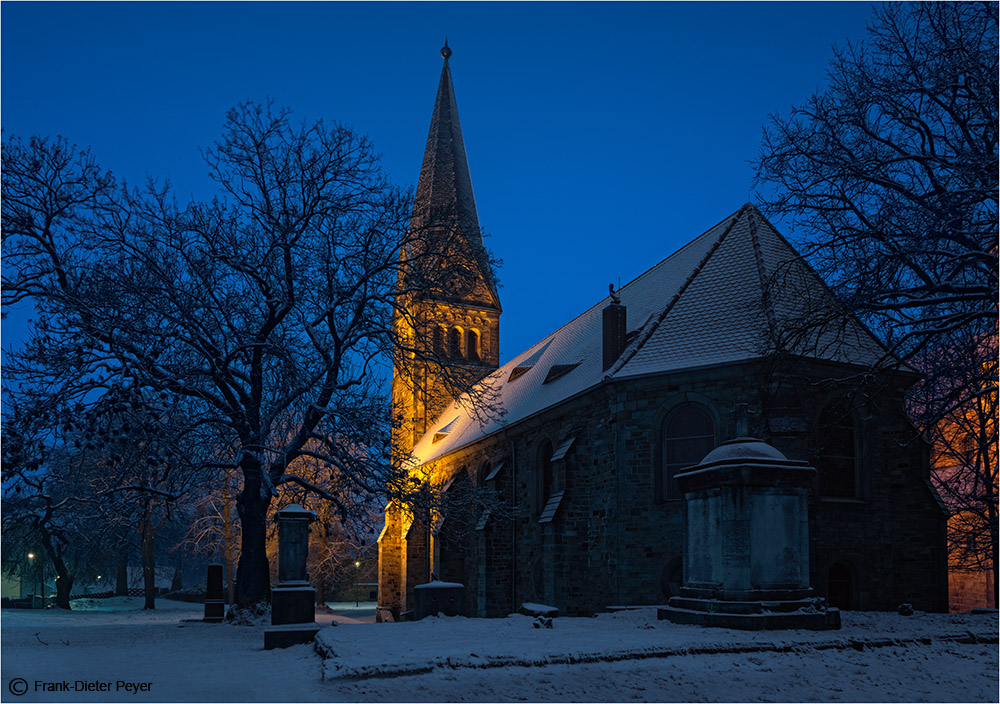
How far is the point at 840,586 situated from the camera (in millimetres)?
17922

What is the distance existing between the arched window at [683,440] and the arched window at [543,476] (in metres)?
5.61

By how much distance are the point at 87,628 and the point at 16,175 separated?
9481mm

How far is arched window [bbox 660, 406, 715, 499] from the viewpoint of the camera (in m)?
18.9

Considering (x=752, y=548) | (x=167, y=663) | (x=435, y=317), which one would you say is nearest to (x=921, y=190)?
(x=752, y=548)

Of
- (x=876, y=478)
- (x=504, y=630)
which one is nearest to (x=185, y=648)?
(x=504, y=630)

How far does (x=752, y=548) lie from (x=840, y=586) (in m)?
7.37

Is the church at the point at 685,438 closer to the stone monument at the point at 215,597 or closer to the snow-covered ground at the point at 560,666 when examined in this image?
the snow-covered ground at the point at 560,666

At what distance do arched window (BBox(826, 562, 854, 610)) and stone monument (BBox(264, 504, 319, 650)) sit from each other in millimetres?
11224

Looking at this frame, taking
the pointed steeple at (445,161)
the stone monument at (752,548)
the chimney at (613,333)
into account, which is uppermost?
the pointed steeple at (445,161)

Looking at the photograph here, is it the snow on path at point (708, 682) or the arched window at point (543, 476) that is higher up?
the arched window at point (543, 476)

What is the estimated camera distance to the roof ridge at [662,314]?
20.2 m

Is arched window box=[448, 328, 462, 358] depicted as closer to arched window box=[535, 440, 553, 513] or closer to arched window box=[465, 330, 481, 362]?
arched window box=[465, 330, 481, 362]

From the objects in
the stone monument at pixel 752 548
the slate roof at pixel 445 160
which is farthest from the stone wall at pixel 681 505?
the slate roof at pixel 445 160

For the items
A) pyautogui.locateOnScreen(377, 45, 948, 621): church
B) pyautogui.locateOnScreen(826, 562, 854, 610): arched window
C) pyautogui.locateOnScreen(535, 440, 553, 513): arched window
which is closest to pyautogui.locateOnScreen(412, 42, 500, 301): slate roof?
pyautogui.locateOnScreen(535, 440, 553, 513): arched window
